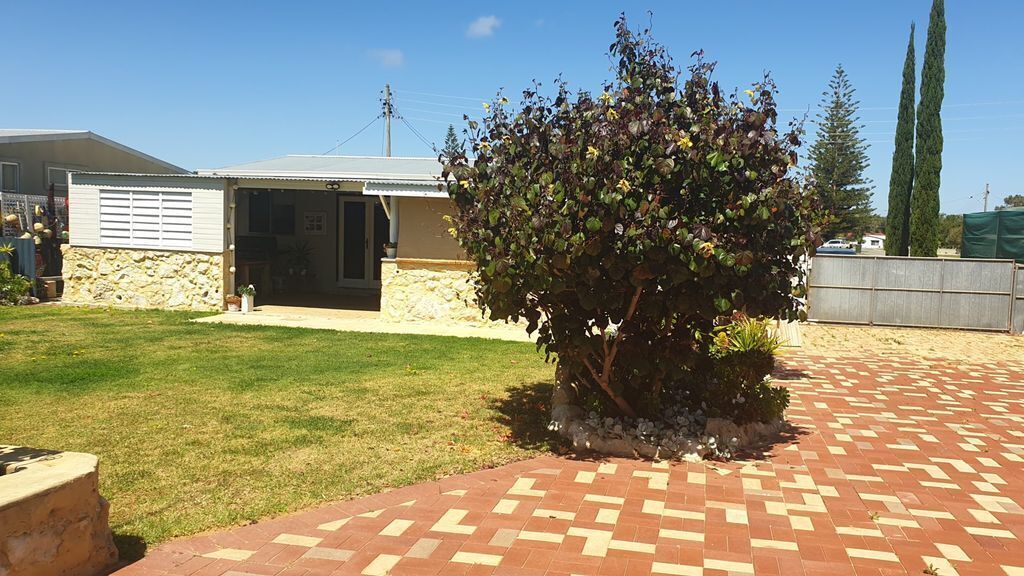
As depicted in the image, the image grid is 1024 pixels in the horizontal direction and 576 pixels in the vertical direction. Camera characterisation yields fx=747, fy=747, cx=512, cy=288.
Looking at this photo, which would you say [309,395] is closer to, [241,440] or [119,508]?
[241,440]

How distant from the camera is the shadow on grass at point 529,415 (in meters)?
6.77

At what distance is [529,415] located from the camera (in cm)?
773

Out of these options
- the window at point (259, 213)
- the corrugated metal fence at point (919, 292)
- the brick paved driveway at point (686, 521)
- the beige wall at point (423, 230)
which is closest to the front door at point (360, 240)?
the window at point (259, 213)

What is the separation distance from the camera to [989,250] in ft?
61.4

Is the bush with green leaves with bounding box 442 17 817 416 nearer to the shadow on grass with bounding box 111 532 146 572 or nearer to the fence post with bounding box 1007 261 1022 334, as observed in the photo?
the shadow on grass with bounding box 111 532 146 572

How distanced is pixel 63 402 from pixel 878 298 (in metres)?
16.6

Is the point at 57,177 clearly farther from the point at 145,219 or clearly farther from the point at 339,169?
the point at 339,169

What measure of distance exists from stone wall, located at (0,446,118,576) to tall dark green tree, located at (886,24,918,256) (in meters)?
34.8

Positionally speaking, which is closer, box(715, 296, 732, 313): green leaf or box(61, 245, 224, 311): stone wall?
box(715, 296, 732, 313): green leaf

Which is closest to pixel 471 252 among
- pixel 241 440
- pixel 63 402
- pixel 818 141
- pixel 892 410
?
pixel 241 440

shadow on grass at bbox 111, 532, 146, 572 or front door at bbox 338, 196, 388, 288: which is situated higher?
front door at bbox 338, 196, 388, 288

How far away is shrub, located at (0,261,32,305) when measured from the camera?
15.9 meters

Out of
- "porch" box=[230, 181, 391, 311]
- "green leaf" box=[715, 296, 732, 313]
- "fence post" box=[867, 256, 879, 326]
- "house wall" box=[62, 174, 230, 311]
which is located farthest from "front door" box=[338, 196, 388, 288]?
"green leaf" box=[715, 296, 732, 313]

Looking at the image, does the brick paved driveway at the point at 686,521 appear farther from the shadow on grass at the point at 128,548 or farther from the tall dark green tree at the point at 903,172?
the tall dark green tree at the point at 903,172
